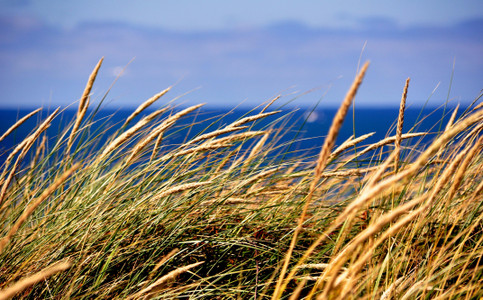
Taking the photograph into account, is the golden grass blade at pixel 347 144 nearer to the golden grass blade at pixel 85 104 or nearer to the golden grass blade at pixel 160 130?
the golden grass blade at pixel 160 130

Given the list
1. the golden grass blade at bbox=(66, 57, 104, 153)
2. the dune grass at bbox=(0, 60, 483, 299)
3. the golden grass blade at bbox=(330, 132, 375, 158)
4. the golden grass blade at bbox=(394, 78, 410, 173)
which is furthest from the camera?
the golden grass blade at bbox=(66, 57, 104, 153)

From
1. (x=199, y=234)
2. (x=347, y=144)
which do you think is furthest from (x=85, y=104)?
(x=347, y=144)

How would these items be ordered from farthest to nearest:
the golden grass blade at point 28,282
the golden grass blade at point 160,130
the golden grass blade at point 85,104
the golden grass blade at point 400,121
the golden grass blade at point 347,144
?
the golden grass blade at point 85,104 < the golden grass blade at point 160,130 < the golden grass blade at point 347,144 < the golden grass blade at point 400,121 < the golden grass blade at point 28,282

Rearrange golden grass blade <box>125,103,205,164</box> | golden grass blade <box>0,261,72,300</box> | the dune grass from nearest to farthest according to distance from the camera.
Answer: golden grass blade <box>0,261,72,300</box> < the dune grass < golden grass blade <box>125,103,205,164</box>

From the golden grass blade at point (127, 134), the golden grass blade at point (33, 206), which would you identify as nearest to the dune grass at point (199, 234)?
the golden grass blade at point (127, 134)

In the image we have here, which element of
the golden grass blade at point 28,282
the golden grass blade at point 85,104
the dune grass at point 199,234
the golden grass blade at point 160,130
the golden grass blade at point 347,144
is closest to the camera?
the golden grass blade at point 28,282

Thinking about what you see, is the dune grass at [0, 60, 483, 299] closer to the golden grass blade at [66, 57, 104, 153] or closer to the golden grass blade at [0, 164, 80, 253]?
the golden grass blade at [66, 57, 104, 153]

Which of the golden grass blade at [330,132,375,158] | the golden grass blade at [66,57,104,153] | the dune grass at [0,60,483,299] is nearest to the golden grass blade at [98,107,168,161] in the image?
the dune grass at [0,60,483,299]

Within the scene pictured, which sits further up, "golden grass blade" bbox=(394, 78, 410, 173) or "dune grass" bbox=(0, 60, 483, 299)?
"golden grass blade" bbox=(394, 78, 410, 173)

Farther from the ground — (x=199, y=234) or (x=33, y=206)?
(x=33, y=206)

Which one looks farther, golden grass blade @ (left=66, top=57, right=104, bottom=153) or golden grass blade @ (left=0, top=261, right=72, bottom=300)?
golden grass blade @ (left=66, top=57, right=104, bottom=153)

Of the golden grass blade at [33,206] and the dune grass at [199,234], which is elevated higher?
the golden grass blade at [33,206]

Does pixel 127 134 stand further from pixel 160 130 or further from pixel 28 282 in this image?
pixel 28 282

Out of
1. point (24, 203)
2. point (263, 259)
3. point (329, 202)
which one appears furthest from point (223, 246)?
point (24, 203)
